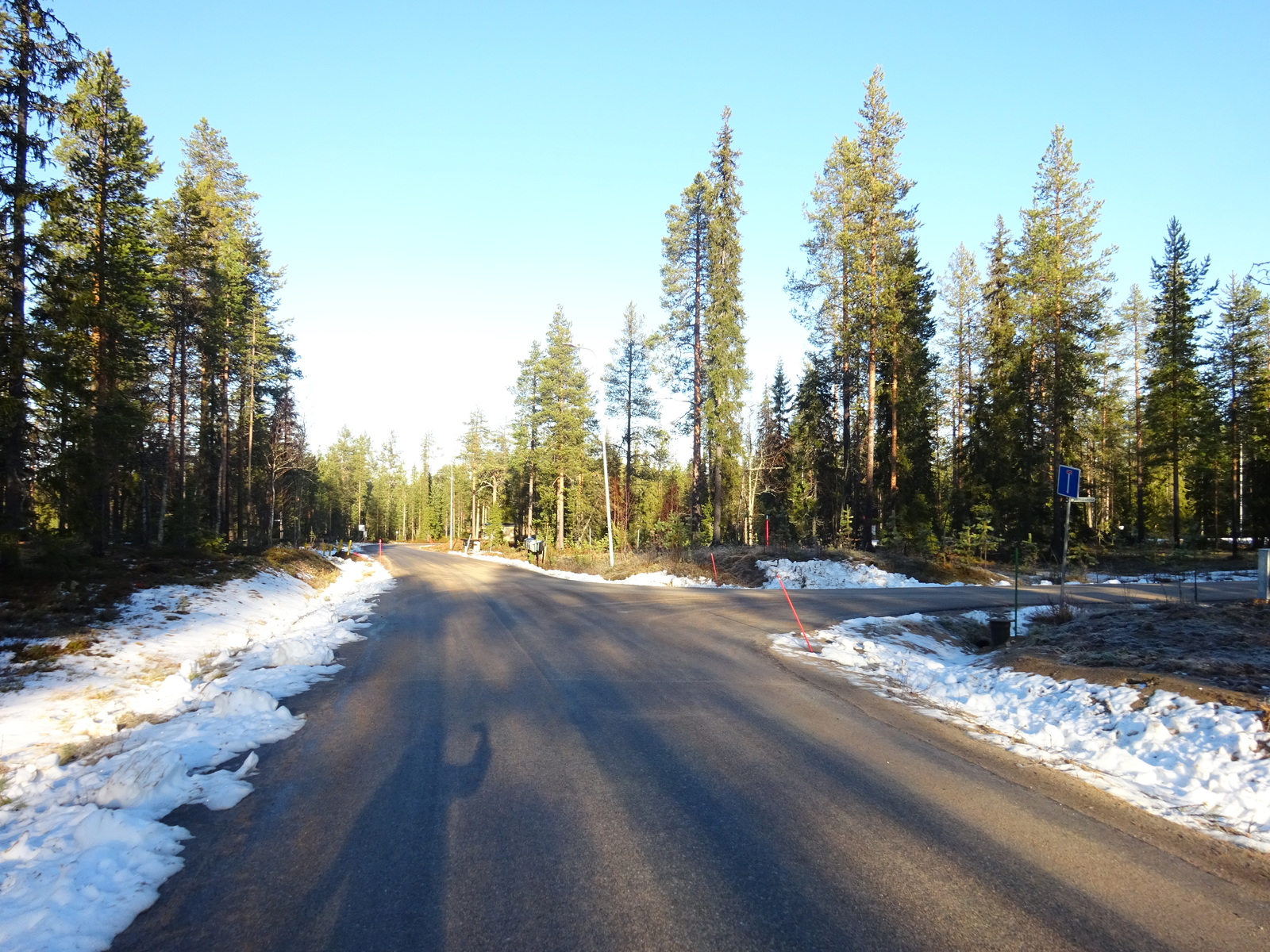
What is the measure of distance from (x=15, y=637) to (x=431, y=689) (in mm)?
6376

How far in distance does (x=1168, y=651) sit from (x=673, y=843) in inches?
308

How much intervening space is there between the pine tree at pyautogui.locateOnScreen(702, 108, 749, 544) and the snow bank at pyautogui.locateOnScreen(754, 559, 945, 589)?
675 centimetres

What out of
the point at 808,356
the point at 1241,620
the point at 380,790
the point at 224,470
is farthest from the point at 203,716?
the point at 808,356

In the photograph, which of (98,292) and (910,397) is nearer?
(98,292)

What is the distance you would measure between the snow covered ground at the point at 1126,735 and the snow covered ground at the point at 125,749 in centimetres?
658

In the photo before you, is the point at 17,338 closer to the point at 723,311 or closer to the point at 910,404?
the point at 723,311

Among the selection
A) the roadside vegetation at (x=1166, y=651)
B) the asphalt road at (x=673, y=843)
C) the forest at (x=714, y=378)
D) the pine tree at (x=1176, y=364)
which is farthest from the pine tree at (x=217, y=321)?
the pine tree at (x=1176, y=364)

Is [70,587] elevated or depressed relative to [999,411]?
depressed

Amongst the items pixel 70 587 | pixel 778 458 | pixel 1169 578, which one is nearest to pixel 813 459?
pixel 778 458

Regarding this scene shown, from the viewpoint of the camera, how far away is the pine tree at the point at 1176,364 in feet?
120

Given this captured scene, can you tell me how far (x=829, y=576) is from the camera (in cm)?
2327

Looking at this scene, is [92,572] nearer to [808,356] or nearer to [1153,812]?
[1153,812]

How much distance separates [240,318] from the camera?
3117cm

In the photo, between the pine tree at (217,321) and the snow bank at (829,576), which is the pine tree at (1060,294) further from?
the pine tree at (217,321)
